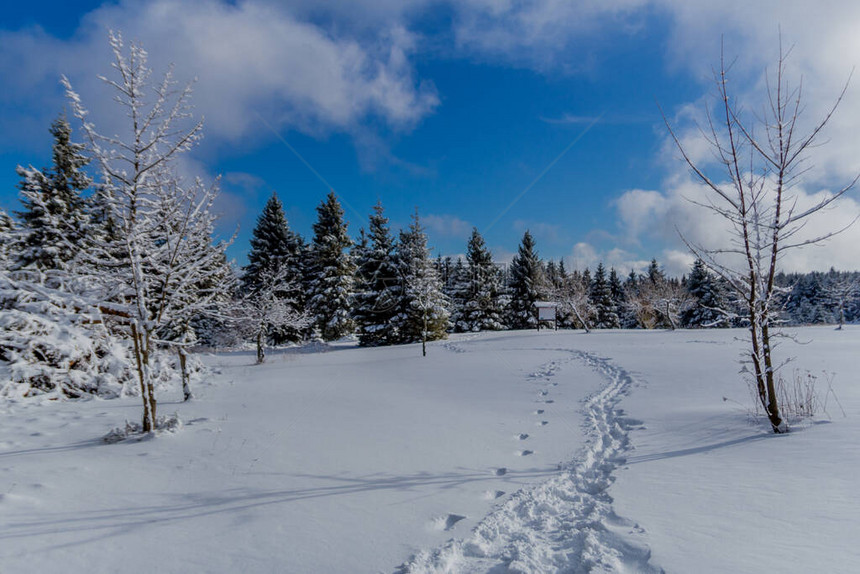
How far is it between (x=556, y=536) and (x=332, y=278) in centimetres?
2457

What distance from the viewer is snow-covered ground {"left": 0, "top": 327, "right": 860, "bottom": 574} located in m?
2.79

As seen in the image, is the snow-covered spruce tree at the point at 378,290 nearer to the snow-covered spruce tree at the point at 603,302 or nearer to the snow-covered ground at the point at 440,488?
the snow-covered ground at the point at 440,488

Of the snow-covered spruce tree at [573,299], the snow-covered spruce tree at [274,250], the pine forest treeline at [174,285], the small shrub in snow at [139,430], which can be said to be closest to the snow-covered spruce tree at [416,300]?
the pine forest treeline at [174,285]

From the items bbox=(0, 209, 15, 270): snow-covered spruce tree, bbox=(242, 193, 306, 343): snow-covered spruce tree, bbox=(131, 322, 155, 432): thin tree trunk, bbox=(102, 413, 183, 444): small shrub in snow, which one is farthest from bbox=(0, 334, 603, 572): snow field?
bbox=(242, 193, 306, 343): snow-covered spruce tree

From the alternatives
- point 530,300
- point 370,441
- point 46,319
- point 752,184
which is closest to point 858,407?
point 752,184

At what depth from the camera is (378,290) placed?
25.2 metres

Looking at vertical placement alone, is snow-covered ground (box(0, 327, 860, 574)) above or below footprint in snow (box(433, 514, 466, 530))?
above

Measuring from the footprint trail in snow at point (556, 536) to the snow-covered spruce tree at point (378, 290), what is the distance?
67.4 feet

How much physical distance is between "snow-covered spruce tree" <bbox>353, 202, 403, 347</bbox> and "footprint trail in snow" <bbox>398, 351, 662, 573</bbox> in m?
20.6

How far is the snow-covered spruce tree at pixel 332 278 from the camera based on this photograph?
86.0 ft

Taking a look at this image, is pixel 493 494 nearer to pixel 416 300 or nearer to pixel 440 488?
pixel 440 488

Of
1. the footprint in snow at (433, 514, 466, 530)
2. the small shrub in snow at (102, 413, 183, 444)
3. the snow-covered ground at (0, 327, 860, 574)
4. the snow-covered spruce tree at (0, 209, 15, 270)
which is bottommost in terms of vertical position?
the footprint in snow at (433, 514, 466, 530)

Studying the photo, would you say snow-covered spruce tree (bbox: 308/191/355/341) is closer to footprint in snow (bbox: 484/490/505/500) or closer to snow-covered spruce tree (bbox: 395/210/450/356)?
snow-covered spruce tree (bbox: 395/210/450/356)

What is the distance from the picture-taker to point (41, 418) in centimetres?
671
